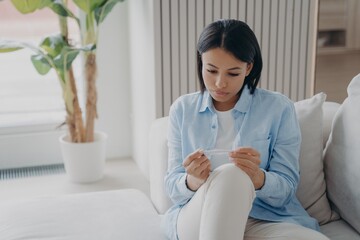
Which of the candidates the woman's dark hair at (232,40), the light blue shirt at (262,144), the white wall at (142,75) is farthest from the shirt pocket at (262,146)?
the white wall at (142,75)

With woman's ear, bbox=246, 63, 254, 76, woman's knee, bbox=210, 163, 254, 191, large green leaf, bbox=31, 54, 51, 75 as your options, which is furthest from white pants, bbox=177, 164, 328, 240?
large green leaf, bbox=31, 54, 51, 75

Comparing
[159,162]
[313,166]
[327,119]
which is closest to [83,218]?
[159,162]

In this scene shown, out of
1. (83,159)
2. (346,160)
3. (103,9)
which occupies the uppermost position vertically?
(103,9)

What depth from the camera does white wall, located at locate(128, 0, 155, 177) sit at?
2.62 metres

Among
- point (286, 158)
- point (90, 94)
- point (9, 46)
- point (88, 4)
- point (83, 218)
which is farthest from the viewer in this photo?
point (90, 94)

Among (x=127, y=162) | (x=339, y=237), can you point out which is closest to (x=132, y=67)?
(x=127, y=162)

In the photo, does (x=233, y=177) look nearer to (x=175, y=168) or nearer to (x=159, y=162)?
(x=175, y=168)

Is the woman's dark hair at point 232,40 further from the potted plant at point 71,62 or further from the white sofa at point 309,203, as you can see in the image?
the potted plant at point 71,62

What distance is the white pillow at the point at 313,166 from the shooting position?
158cm

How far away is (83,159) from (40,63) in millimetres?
552

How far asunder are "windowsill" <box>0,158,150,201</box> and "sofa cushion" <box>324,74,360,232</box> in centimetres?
127

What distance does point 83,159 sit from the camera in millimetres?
2783

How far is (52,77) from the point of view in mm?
3135

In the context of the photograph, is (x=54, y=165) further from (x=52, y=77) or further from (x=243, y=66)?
(x=243, y=66)
